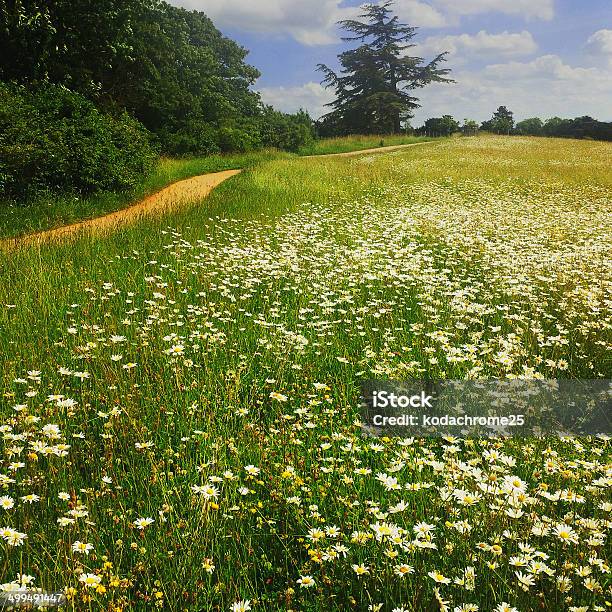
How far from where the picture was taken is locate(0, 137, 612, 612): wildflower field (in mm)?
2400

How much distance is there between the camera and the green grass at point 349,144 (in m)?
35.9

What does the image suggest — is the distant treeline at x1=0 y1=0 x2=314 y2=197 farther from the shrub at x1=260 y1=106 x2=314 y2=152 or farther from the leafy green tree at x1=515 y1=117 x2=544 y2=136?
the leafy green tree at x1=515 y1=117 x2=544 y2=136

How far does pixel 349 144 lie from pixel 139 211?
29.8 metres

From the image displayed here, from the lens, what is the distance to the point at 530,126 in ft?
295

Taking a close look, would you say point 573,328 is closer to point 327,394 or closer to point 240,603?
point 327,394

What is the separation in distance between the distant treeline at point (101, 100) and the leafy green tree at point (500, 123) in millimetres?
43643

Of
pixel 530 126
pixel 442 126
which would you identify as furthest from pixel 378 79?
pixel 530 126

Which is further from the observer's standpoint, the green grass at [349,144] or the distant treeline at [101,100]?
the green grass at [349,144]

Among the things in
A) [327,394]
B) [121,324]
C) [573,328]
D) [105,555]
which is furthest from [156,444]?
[573,328]

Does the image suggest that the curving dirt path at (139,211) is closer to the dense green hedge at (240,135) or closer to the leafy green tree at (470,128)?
the dense green hedge at (240,135)

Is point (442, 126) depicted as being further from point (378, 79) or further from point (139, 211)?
point (139, 211)

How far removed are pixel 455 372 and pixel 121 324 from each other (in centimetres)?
338

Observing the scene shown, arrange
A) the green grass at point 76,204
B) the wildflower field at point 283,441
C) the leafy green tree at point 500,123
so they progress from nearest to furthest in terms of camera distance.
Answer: the wildflower field at point 283,441, the green grass at point 76,204, the leafy green tree at point 500,123

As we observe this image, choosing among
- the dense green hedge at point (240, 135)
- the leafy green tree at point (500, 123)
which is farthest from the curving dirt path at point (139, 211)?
the leafy green tree at point (500, 123)
